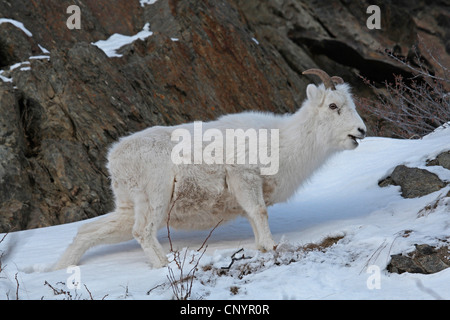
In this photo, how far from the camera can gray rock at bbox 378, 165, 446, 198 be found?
678 centimetres

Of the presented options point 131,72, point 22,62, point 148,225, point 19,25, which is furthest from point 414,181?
point 19,25

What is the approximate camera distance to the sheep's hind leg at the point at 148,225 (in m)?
5.70

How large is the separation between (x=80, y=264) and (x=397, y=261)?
3486mm

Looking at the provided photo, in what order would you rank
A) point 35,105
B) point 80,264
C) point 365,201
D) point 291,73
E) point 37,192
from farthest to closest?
1. point 291,73
2. point 35,105
3. point 37,192
4. point 365,201
5. point 80,264

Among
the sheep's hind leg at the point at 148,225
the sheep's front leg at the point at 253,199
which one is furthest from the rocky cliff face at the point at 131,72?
the sheep's front leg at the point at 253,199

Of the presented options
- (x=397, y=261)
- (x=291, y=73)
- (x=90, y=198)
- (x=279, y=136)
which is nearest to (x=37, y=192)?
(x=90, y=198)

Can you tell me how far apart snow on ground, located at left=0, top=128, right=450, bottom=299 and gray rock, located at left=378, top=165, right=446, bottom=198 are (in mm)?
109

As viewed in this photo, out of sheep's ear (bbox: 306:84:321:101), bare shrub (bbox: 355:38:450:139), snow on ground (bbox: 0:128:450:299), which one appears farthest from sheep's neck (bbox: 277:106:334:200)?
bare shrub (bbox: 355:38:450:139)

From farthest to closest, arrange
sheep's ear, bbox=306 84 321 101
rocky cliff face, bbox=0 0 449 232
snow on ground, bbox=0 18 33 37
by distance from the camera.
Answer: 1. snow on ground, bbox=0 18 33 37
2. rocky cliff face, bbox=0 0 449 232
3. sheep's ear, bbox=306 84 321 101

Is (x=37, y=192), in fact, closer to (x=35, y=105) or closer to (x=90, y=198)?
(x=90, y=198)

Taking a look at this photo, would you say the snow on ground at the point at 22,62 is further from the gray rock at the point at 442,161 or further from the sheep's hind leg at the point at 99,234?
the gray rock at the point at 442,161

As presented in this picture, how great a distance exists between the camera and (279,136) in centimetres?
670

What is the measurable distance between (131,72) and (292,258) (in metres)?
8.23

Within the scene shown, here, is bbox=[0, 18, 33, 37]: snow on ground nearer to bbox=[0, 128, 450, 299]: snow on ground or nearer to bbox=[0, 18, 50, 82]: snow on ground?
bbox=[0, 18, 50, 82]: snow on ground
